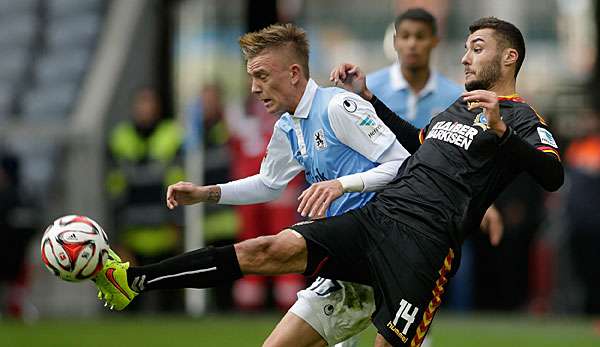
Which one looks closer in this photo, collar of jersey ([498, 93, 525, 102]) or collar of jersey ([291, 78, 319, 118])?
collar of jersey ([498, 93, 525, 102])

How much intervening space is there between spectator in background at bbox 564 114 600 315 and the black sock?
8.48 meters

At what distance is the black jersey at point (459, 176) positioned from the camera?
6.94m

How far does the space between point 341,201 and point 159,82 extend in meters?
10.4

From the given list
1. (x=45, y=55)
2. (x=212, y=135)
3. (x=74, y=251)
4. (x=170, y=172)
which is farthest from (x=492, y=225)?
(x=45, y=55)

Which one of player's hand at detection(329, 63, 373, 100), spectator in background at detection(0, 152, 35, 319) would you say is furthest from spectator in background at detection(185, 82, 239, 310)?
player's hand at detection(329, 63, 373, 100)

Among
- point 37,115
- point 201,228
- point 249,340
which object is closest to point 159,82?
point 37,115

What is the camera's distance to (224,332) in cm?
1264

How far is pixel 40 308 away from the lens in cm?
1509

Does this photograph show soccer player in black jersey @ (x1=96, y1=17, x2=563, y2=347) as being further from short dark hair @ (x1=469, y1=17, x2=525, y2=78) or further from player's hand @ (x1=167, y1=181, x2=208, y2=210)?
player's hand @ (x1=167, y1=181, x2=208, y2=210)

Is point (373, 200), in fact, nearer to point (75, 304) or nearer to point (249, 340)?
point (249, 340)

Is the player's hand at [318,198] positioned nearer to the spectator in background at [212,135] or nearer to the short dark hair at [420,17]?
the short dark hair at [420,17]

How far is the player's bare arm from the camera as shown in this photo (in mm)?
7227

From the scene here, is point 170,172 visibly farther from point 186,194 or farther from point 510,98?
point 510,98

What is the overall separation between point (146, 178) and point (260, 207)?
1.25 m
